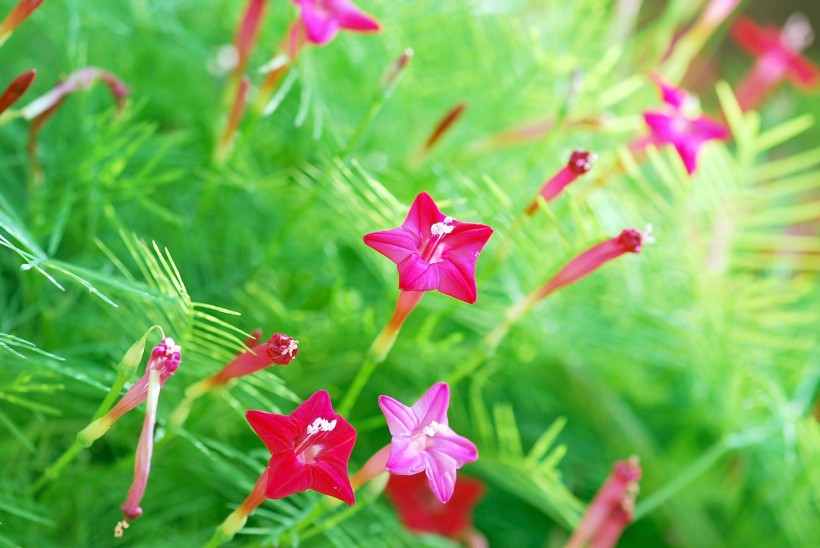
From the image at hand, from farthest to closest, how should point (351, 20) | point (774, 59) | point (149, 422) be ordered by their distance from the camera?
→ point (774, 59) → point (351, 20) → point (149, 422)

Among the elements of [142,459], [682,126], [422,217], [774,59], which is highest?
[774,59]

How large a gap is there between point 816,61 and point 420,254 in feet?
3.26

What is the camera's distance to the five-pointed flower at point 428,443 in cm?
28

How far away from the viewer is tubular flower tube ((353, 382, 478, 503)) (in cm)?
28

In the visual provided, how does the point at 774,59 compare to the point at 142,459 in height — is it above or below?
above

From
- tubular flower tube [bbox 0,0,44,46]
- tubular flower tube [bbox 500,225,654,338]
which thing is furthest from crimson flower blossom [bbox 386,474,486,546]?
tubular flower tube [bbox 0,0,44,46]

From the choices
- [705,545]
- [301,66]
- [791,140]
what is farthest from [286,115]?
[791,140]

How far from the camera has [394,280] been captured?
399 millimetres

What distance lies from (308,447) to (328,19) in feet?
0.52

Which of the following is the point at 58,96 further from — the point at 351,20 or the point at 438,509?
the point at 438,509

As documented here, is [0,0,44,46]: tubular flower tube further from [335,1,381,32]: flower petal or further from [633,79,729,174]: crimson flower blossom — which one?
[633,79,729,174]: crimson flower blossom

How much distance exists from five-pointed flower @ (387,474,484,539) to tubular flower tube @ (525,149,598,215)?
0.14 m

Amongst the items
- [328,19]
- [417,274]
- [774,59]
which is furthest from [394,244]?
[774,59]

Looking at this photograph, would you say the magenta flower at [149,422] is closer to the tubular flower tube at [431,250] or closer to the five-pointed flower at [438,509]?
the tubular flower tube at [431,250]
